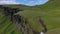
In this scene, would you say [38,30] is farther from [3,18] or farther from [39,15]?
[3,18]

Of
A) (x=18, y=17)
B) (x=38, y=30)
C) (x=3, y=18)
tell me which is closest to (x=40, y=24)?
(x=38, y=30)

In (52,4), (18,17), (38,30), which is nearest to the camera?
(38,30)

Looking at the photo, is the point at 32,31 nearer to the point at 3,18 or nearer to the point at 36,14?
the point at 36,14

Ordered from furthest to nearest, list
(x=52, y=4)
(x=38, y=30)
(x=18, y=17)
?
(x=52, y=4)
(x=18, y=17)
(x=38, y=30)

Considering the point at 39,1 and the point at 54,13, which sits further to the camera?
the point at 39,1

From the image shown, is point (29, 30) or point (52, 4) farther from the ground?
point (52, 4)

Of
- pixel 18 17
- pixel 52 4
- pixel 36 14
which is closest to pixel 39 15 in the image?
pixel 36 14

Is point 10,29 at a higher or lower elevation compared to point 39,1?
lower

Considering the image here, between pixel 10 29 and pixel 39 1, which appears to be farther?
pixel 39 1
